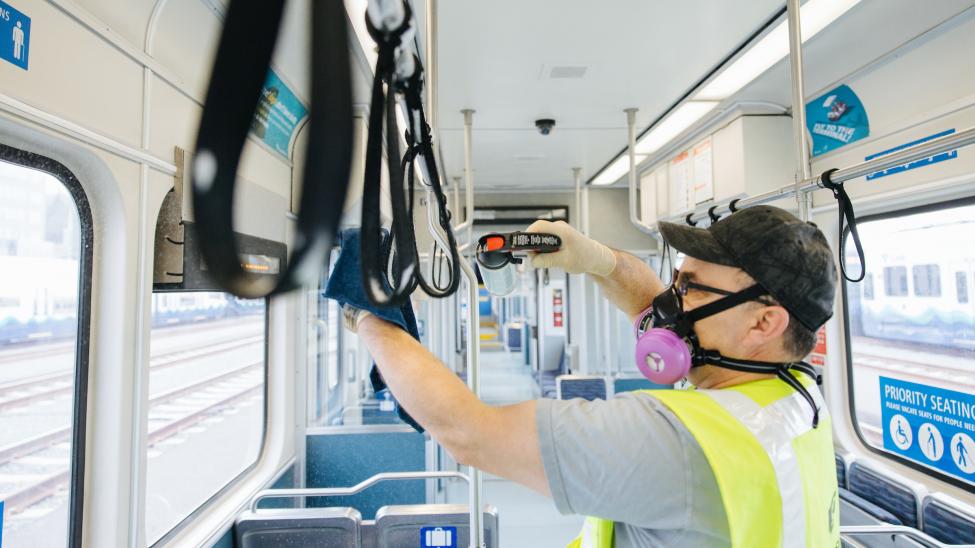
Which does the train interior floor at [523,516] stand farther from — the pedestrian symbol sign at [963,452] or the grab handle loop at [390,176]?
the grab handle loop at [390,176]

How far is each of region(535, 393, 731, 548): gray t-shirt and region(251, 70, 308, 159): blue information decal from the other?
2275 millimetres

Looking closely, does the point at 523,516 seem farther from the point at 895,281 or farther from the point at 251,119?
the point at 251,119

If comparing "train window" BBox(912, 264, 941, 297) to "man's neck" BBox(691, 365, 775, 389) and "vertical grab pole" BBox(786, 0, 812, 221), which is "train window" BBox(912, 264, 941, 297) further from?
"man's neck" BBox(691, 365, 775, 389)

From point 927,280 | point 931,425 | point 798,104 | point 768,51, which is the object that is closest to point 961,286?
point 927,280

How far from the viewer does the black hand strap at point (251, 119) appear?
356 mm

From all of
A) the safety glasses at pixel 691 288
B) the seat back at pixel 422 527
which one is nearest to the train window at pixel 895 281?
the safety glasses at pixel 691 288

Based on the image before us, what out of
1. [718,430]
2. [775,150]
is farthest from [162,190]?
[775,150]

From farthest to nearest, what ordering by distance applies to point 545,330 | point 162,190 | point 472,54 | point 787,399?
point 545,330 < point 472,54 < point 162,190 < point 787,399

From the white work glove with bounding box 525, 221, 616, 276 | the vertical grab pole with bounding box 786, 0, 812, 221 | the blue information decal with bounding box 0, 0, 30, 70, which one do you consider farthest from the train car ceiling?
the blue information decal with bounding box 0, 0, 30, 70

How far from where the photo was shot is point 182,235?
6.06 ft

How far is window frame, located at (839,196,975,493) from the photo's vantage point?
8.34ft

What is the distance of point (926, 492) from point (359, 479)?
3468 millimetres

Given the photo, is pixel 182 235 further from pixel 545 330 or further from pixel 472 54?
pixel 545 330

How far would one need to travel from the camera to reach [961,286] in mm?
2521
